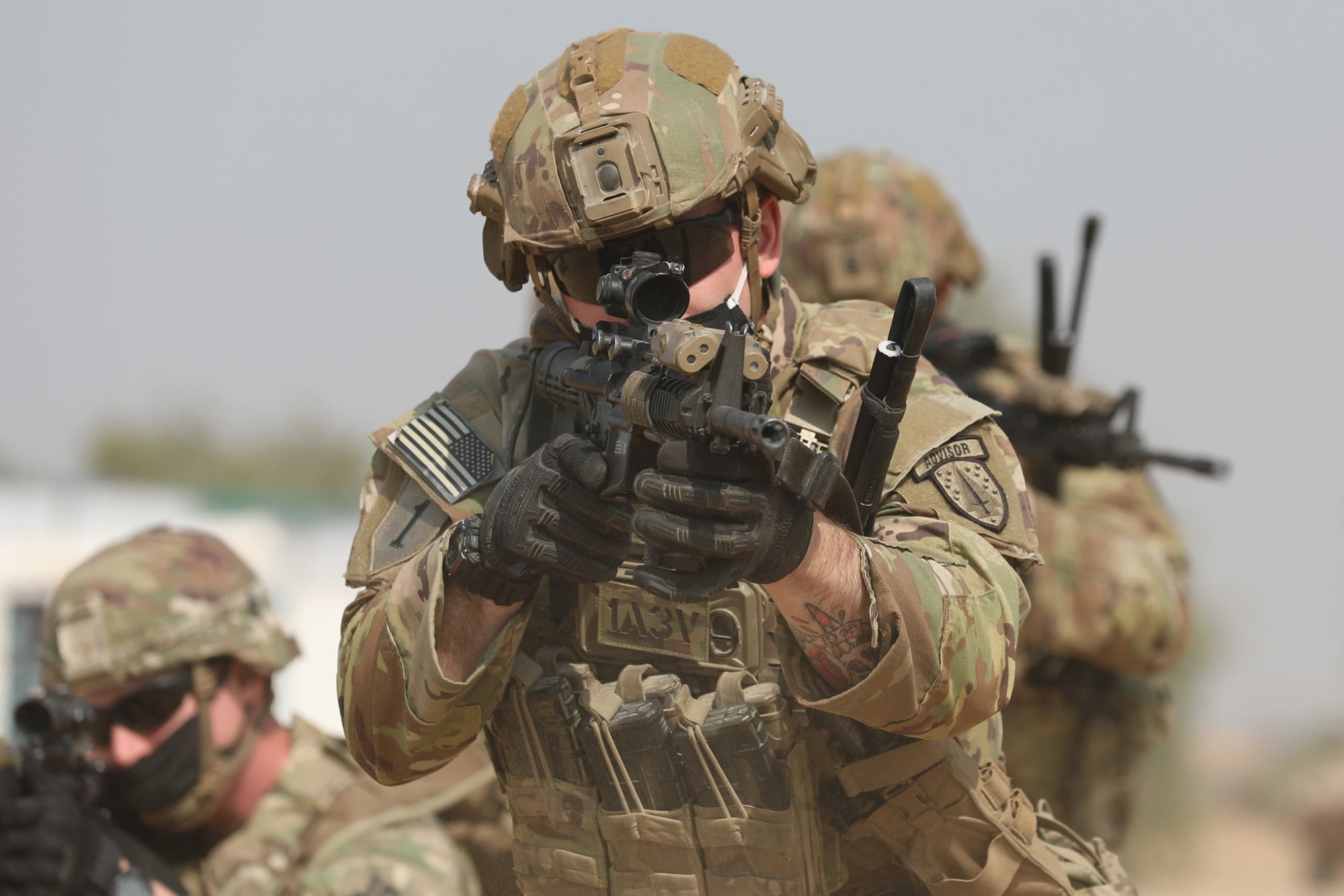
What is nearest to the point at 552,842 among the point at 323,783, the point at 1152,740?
the point at 323,783

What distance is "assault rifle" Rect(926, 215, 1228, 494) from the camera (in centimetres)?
643

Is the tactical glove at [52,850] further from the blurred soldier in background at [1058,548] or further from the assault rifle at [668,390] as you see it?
the blurred soldier in background at [1058,548]

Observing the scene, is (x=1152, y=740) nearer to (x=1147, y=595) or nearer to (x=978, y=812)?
(x=1147, y=595)

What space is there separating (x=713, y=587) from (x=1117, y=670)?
4655 mm

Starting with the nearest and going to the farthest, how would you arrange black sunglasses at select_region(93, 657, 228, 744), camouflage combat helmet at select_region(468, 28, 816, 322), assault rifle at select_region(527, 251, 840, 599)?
assault rifle at select_region(527, 251, 840, 599)
camouflage combat helmet at select_region(468, 28, 816, 322)
black sunglasses at select_region(93, 657, 228, 744)

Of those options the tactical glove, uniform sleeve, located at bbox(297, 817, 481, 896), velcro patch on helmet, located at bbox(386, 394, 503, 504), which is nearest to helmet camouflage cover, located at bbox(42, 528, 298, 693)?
the tactical glove

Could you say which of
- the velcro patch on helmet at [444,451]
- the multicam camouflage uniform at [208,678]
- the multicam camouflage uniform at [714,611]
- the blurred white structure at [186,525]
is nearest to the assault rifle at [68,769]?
the multicam camouflage uniform at [208,678]

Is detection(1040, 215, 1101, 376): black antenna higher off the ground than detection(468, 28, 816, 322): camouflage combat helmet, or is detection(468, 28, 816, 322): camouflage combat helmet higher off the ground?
detection(468, 28, 816, 322): camouflage combat helmet

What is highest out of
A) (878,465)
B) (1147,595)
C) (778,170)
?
(778,170)

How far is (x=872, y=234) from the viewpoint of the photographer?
22.0ft

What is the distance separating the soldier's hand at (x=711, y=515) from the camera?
2393 millimetres

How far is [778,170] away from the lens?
10.2ft

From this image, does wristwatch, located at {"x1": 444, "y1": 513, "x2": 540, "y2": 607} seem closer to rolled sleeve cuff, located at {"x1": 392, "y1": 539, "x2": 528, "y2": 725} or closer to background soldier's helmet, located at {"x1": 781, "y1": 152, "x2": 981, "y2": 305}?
rolled sleeve cuff, located at {"x1": 392, "y1": 539, "x2": 528, "y2": 725}

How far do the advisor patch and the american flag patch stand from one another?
0.86 m
